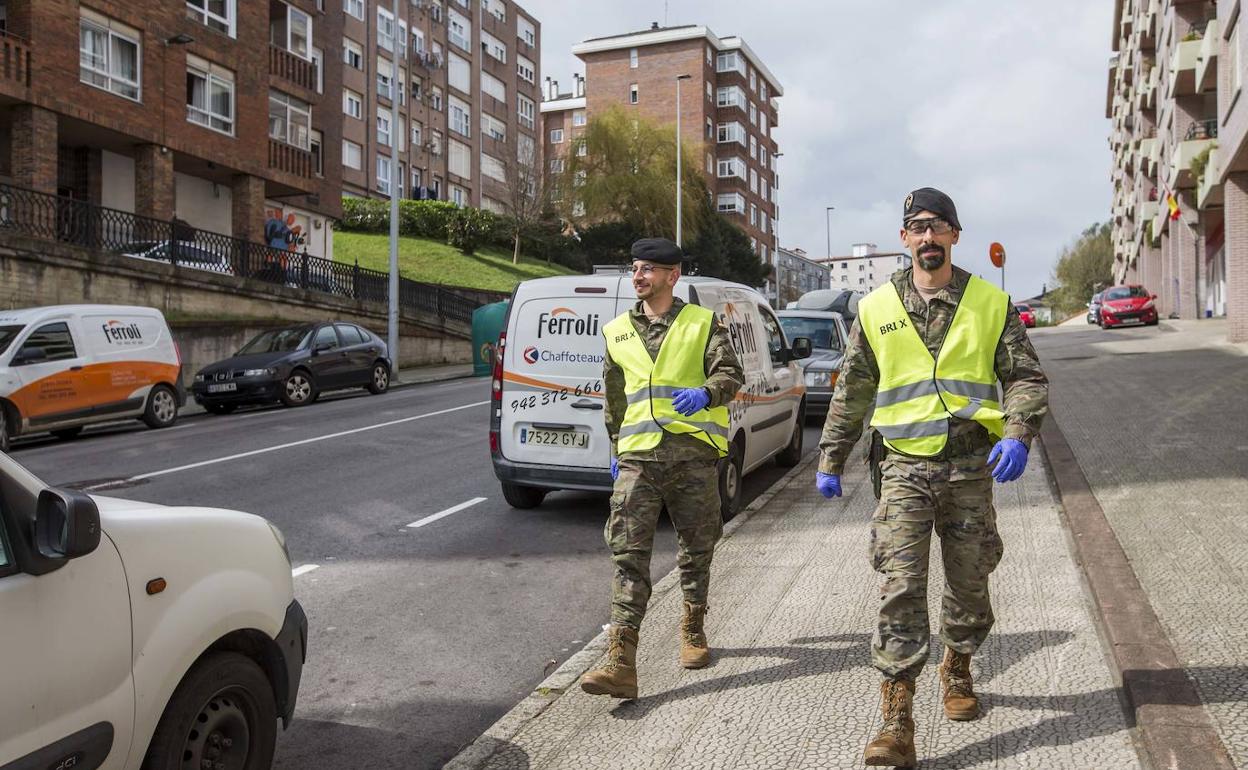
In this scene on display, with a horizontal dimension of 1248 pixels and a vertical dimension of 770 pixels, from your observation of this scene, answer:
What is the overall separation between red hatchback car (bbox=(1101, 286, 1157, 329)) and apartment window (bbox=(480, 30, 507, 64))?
39.4 meters

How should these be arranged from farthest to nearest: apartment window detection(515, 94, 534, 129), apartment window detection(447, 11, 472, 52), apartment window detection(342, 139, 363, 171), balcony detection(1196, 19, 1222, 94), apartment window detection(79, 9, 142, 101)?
apartment window detection(515, 94, 534, 129) → apartment window detection(447, 11, 472, 52) → apartment window detection(342, 139, 363, 171) → balcony detection(1196, 19, 1222, 94) → apartment window detection(79, 9, 142, 101)

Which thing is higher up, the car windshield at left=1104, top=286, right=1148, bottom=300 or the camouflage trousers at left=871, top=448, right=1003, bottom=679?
the car windshield at left=1104, top=286, right=1148, bottom=300

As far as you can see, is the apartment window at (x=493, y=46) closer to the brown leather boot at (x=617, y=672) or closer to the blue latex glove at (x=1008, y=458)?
the brown leather boot at (x=617, y=672)

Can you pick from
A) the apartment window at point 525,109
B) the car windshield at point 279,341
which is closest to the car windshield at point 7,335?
the car windshield at point 279,341

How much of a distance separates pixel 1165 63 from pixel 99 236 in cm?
3660

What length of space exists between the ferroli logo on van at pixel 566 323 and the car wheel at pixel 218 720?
505 centimetres

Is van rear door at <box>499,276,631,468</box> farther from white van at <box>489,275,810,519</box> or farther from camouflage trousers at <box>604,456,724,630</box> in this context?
camouflage trousers at <box>604,456,724,630</box>

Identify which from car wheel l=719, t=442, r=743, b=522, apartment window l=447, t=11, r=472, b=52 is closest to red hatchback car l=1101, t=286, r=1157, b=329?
car wheel l=719, t=442, r=743, b=522

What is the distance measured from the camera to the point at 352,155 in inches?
2009

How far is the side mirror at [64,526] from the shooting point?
2416mm

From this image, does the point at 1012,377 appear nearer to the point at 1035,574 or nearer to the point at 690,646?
the point at 690,646

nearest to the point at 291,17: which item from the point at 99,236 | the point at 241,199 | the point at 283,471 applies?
the point at 241,199

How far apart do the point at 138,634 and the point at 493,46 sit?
64630 mm

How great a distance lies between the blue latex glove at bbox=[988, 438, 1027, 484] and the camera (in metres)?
3.54
